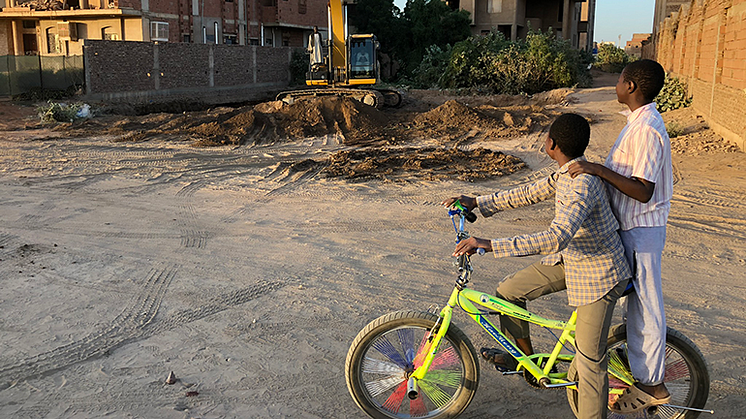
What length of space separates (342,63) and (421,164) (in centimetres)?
1398

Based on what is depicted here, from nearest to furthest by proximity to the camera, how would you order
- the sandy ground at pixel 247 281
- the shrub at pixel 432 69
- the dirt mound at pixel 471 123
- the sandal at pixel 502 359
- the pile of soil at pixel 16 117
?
the sandal at pixel 502 359, the sandy ground at pixel 247 281, the dirt mound at pixel 471 123, the pile of soil at pixel 16 117, the shrub at pixel 432 69

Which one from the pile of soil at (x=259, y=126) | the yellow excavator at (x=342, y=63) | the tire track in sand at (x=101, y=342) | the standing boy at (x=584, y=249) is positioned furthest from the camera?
the yellow excavator at (x=342, y=63)

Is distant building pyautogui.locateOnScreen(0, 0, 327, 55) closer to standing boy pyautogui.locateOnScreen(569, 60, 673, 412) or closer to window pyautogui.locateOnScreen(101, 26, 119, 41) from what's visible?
window pyautogui.locateOnScreen(101, 26, 119, 41)

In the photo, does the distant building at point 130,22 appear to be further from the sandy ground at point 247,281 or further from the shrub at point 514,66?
the sandy ground at point 247,281

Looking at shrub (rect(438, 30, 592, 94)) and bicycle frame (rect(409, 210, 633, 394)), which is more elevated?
shrub (rect(438, 30, 592, 94))

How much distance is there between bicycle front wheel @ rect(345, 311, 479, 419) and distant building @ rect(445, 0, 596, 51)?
4200 centimetres

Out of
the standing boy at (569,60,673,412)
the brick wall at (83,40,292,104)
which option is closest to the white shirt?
the standing boy at (569,60,673,412)

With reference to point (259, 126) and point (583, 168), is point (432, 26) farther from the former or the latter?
point (583, 168)

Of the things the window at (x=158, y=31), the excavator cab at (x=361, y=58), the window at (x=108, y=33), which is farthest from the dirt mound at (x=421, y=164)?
the window at (x=108, y=33)

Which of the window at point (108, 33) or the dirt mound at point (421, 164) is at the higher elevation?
the window at point (108, 33)

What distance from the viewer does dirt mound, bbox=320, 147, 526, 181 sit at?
11266 mm

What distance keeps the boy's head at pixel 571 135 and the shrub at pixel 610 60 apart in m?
50.9

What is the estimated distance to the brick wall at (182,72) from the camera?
87.3 feet

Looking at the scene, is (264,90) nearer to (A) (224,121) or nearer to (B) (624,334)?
(A) (224,121)
